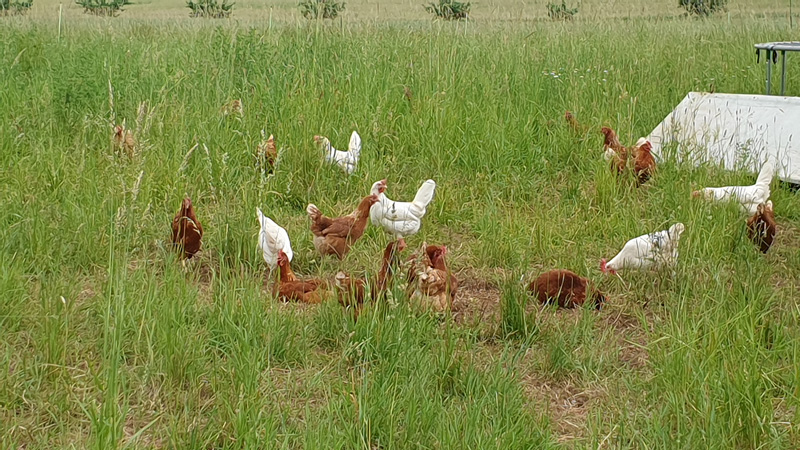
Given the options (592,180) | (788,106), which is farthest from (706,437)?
(788,106)

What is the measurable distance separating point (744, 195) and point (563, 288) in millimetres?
1404

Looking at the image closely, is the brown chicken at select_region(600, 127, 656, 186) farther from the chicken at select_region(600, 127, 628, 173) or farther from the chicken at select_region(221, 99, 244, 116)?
the chicken at select_region(221, 99, 244, 116)

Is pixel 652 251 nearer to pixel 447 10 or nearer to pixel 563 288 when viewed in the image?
pixel 563 288

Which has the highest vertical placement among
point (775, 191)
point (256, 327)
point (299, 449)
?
point (775, 191)

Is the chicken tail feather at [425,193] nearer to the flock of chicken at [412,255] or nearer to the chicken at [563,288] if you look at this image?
the flock of chicken at [412,255]

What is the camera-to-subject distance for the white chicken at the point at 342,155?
4.71 metres

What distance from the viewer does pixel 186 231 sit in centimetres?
338

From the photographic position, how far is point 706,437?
216cm

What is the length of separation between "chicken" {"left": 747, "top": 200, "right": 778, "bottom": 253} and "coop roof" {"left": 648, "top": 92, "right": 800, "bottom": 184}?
944 millimetres

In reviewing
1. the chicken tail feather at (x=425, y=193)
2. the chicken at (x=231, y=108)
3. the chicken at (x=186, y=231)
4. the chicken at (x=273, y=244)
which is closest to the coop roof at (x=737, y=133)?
the chicken tail feather at (x=425, y=193)

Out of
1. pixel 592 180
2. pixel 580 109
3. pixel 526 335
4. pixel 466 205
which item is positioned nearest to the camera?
pixel 526 335

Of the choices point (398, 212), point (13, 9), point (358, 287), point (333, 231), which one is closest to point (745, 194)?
point (398, 212)

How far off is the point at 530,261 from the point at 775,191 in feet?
6.09

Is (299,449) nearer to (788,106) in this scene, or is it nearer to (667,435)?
(667,435)
